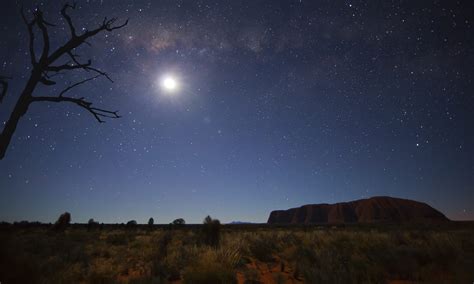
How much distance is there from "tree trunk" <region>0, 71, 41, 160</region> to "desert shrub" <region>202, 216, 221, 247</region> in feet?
43.3

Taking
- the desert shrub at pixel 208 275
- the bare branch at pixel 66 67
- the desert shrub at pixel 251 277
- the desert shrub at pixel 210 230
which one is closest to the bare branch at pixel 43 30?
the bare branch at pixel 66 67

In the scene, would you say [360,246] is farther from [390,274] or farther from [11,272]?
[11,272]

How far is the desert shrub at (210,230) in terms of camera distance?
1772cm

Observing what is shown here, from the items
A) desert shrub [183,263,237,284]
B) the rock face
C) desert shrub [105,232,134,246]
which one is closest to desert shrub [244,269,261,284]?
desert shrub [183,263,237,284]

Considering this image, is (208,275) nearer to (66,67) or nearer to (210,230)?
(66,67)

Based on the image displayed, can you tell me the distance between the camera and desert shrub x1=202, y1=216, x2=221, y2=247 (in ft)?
58.1

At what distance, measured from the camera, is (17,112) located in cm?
597

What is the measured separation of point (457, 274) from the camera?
6422 mm

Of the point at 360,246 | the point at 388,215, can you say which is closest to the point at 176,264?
the point at 360,246

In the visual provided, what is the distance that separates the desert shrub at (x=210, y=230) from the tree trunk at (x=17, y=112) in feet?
43.3

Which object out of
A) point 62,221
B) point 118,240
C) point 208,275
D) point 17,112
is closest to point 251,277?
point 208,275

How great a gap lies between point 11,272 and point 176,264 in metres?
5.11

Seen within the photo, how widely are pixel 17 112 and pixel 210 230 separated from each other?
14.4 m

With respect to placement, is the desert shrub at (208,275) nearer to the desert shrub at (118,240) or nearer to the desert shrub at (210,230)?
the desert shrub at (210,230)
